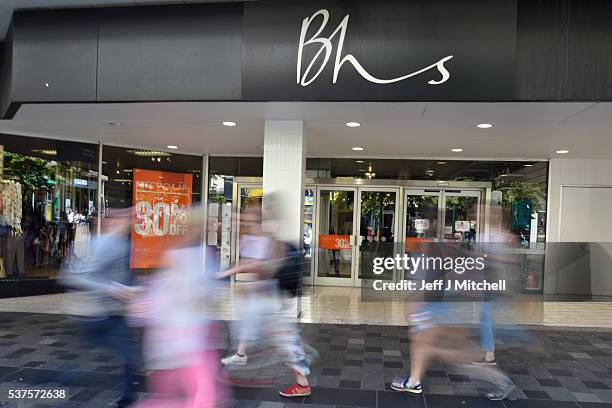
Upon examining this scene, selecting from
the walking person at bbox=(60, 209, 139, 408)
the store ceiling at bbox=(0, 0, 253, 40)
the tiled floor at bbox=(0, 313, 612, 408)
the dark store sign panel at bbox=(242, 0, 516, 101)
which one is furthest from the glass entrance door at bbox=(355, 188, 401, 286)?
the walking person at bbox=(60, 209, 139, 408)

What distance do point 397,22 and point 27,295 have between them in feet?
25.5

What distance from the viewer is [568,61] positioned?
185 inches

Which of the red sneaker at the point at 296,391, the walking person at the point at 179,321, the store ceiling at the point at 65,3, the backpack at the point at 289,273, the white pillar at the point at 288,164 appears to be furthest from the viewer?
the white pillar at the point at 288,164

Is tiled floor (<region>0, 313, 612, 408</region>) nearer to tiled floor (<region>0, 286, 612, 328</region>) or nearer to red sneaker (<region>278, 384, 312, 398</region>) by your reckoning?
red sneaker (<region>278, 384, 312, 398</region>)

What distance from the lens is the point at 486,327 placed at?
4625 mm

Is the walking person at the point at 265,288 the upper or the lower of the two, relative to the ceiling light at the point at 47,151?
lower

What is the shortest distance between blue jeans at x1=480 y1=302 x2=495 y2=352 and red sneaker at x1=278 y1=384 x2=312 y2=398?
6.07ft

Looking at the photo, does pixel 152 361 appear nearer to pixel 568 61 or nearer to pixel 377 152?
pixel 568 61

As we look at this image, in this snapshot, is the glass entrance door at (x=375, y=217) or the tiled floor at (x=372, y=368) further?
the glass entrance door at (x=375, y=217)

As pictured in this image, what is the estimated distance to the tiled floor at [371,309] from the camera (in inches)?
275

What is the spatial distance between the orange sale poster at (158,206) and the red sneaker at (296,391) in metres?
6.89

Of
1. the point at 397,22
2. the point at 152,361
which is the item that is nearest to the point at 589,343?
the point at 397,22

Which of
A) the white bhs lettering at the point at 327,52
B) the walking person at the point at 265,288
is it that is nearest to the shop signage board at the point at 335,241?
the white bhs lettering at the point at 327,52

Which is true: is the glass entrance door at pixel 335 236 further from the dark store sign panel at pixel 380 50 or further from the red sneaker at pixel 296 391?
the red sneaker at pixel 296 391
